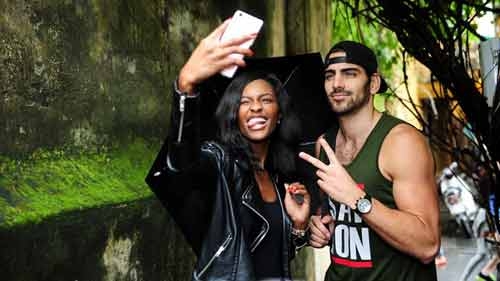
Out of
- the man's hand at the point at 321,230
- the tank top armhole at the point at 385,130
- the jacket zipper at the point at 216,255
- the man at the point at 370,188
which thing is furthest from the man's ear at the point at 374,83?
the jacket zipper at the point at 216,255

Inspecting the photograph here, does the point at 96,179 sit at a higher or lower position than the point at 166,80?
lower

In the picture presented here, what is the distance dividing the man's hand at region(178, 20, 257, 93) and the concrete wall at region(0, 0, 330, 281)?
913 mm

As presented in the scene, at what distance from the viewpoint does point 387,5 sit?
139 inches

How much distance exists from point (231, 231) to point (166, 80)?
1556mm

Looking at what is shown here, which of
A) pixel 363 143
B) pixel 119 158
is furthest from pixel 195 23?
pixel 363 143

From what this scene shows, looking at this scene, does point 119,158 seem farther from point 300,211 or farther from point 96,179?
point 300,211

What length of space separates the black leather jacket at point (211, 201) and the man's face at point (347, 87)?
50cm

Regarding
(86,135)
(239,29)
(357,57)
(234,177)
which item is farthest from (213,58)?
(86,135)

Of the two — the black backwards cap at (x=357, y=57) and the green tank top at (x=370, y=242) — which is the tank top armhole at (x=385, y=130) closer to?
the green tank top at (x=370, y=242)

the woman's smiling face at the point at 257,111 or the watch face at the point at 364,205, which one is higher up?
the woman's smiling face at the point at 257,111

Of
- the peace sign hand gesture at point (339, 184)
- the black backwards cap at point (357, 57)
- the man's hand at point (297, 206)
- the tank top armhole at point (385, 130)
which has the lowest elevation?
the man's hand at point (297, 206)

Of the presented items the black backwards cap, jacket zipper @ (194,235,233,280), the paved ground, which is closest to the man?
the black backwards cap

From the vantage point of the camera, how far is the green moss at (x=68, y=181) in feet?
8.02

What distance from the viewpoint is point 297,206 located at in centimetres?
266
